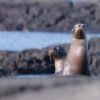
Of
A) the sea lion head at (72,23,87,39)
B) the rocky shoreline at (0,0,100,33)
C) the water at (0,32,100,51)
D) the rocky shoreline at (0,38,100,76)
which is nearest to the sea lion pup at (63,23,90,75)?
the sea lion head at (72,23,87,39)

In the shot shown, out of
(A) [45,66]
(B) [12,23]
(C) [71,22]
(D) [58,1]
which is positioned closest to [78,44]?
(A) [45,66]

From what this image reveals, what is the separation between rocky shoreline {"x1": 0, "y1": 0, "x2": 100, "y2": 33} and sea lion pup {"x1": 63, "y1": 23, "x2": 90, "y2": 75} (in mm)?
21533

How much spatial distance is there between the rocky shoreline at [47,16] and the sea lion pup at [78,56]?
21533 millimetres

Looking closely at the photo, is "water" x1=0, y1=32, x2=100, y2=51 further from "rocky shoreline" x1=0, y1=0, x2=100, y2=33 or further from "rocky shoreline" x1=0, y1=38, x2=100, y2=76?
"rocky shoreline" x1=0, y1=0, x2=100, y2=33

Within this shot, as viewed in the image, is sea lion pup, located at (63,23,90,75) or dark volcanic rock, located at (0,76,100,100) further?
sea lion pup, located at (63,23,90,75)

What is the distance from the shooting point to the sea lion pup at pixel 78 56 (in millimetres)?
5273

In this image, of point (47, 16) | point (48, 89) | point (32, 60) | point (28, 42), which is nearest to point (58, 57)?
point (32, 60)

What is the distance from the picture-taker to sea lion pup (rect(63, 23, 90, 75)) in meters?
5.27

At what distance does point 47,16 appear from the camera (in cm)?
3384

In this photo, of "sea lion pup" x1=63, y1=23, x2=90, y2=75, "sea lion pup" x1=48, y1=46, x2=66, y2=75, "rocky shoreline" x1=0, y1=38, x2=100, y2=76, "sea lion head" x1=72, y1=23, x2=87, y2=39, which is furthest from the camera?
"rocky shoreline" x1=0, y1=38, x2=100, y2=76

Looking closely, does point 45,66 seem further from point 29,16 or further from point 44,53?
point 29,16

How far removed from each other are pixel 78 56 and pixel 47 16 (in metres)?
28.1

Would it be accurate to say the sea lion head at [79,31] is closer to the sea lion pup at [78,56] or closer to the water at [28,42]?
the sea lion pup at [78,56]

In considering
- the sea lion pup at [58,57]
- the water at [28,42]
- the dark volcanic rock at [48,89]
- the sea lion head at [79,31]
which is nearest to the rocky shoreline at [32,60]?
the water at [28,42]
